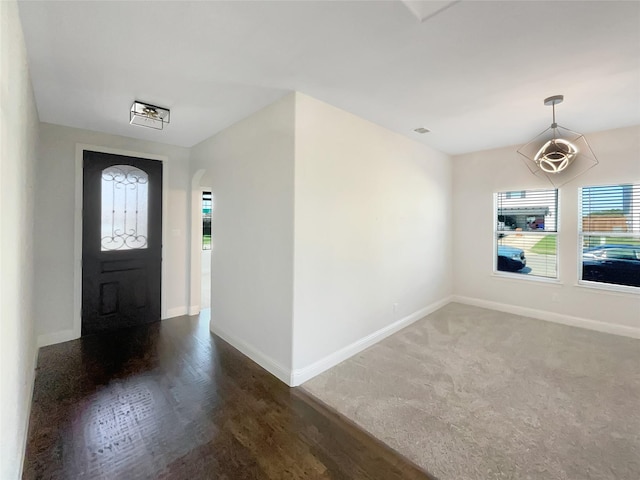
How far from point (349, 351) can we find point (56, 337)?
3.44 metres

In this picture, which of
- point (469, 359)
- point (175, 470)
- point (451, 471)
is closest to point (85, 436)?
point (175, 470)

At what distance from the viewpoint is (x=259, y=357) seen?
115 inches

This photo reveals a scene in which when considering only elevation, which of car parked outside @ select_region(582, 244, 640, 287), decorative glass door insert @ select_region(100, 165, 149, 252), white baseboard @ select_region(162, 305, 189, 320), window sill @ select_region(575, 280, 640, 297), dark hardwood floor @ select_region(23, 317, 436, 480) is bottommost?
dark hardwood floor @ select_region(23, 317, 436, 480)

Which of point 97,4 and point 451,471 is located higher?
point 97,4

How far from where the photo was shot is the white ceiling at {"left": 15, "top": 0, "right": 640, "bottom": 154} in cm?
161

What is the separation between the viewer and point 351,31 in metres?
1.77

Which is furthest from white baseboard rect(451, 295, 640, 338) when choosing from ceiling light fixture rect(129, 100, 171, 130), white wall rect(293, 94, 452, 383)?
ceiling light fixture rect(129, 100, 171, 130)

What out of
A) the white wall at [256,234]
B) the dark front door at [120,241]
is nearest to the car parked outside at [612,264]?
the white wall at [256,234]

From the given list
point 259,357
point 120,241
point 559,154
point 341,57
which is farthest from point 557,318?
point 120,241

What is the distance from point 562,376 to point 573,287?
1961 millimetres

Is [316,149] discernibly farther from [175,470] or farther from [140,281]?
[140,281]

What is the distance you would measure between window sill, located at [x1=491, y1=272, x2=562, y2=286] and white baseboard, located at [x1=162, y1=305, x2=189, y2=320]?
16.4ft

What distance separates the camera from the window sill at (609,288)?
144 inches

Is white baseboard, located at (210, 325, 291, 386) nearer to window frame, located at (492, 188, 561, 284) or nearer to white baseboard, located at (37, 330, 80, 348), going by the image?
white baseboard, located at (37, 330, 80, 348)
